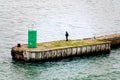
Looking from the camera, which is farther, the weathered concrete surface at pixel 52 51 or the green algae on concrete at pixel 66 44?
the green algae on concrete at pixel 66 44

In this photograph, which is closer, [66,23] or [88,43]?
[88,43]

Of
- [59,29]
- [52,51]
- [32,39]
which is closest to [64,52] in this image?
[52,51]

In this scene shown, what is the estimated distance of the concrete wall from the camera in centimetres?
7538

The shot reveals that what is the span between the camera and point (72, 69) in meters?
74.1

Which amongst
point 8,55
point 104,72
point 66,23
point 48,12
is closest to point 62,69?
point 104,72

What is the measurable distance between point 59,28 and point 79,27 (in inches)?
229

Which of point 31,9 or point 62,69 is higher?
point 31,9

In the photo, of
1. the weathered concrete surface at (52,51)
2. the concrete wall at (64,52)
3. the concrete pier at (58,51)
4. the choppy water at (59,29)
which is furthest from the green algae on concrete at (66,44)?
the choppy water at (59,29)

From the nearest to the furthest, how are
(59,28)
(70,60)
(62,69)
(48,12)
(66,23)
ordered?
(62,69)
(70,60)
(59,28)
(66,23)
(48,12)

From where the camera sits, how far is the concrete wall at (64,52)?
75.4 meters

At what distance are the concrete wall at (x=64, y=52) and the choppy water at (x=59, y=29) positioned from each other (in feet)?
4.16

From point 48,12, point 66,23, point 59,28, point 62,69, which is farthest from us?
point 48,12

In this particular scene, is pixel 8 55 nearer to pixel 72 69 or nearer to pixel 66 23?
pixel 72 69

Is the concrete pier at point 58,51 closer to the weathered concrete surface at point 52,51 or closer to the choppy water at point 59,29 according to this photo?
the weathered concrete surface at point 52,51
